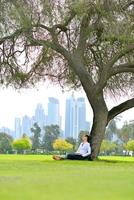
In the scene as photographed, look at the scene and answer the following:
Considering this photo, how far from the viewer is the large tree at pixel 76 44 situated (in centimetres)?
2305

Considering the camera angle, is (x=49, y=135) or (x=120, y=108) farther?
(x=49, y=135)

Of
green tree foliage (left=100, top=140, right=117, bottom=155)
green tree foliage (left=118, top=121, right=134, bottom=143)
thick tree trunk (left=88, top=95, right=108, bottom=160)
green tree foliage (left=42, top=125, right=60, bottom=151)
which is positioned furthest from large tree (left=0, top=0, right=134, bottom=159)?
green tree foliage (left=118, top=121, right=134, bottom=143)

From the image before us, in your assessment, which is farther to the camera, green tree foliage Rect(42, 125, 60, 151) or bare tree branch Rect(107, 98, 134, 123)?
green tree foliage Rect(42, 125, 60, 151)

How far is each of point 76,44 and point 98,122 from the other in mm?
4661

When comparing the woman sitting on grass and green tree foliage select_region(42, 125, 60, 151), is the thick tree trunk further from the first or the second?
green tree foliage select_region(42, 125, 60, 151)

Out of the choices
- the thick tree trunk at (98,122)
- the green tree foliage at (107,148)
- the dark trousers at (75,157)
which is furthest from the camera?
the green tree foliage at (107,148)

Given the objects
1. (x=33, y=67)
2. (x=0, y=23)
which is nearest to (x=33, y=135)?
(x=33, y=67)

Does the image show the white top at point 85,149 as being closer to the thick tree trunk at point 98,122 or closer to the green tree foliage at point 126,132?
the thick tree trunk at point 98,122

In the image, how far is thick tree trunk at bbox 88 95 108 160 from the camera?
25.8m

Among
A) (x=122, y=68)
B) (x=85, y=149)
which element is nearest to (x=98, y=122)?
(x=122, y=68)

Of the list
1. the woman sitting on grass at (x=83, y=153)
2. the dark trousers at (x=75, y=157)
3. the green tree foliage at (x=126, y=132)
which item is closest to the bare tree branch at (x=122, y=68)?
the woman sitting on grass at (x=83, y=153)

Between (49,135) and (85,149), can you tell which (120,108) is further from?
(49,135)

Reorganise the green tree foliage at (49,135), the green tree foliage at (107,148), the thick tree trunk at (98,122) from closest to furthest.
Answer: the thick tree trunk at (98,122), the green tree foliage at (107,148), the green tree foliage at (49,135)

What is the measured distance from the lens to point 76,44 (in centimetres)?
2839
